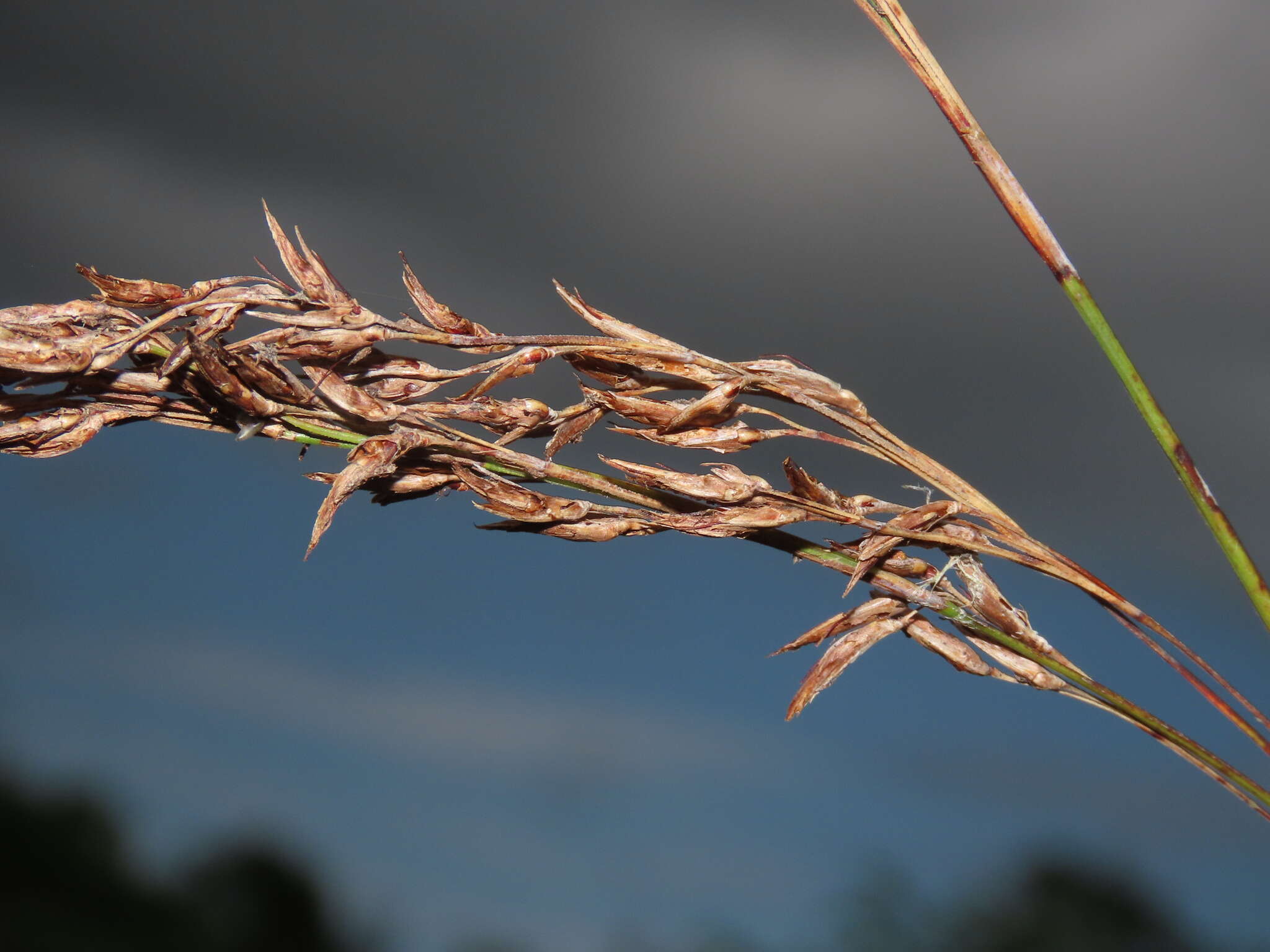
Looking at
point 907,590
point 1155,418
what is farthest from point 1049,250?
point 907,590

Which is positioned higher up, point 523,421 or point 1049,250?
point 1049,250

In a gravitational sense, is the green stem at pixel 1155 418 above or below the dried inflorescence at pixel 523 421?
above

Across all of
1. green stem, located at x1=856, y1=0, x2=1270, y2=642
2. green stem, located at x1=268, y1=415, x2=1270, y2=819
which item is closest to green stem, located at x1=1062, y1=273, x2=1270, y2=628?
green stem, located at x1=856, y1=0, x2=1270, y2=642

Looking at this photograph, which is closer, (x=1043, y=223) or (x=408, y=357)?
Result: (x=1043, y=223)

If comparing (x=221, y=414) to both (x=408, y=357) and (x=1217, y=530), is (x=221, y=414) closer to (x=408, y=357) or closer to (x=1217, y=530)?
(x=408, y=357)

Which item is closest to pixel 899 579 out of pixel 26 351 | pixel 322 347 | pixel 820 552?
pixel 820 552

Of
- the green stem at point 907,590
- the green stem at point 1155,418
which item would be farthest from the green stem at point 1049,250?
the green stem at point 907,590

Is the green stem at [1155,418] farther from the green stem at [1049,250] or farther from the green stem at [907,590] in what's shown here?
the green stem at [907,590]

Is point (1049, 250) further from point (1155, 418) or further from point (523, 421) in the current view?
point (523, 421)
